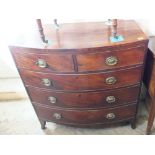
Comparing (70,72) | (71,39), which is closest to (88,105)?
(70,72)

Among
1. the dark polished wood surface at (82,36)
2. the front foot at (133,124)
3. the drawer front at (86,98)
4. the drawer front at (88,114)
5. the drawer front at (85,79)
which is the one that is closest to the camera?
the dark polished wood surface at (82,36)

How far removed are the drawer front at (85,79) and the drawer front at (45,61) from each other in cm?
5

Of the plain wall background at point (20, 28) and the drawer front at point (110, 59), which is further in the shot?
the plain wall background at point (20, 28)

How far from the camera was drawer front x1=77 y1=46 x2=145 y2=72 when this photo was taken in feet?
3.42

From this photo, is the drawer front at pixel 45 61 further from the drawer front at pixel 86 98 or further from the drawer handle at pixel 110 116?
the drawer handle at pixel 110 116

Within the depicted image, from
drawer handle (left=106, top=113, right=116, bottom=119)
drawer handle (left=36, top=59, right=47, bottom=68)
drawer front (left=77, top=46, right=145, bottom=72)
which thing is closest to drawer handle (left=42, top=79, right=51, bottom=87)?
drawer handle (left=36, top=59, right=47, bottom=68)

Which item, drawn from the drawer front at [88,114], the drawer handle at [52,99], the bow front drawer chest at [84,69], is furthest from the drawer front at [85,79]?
the drawer front at [88,114]

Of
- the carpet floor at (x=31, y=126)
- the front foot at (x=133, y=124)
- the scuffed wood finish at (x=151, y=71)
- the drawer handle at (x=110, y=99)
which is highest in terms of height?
the scuffed wood finish at (x=151, y=71)

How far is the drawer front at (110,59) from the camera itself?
3.42 ft

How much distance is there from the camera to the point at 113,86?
1219 mm

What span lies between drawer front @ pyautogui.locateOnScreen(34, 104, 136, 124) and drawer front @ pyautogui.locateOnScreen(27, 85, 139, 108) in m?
0.06

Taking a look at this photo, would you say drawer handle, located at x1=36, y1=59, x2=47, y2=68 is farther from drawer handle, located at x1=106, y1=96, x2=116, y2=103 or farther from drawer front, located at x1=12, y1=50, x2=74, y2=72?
drawer handle, located at x1=106, y1=96, x2=116, y2=103

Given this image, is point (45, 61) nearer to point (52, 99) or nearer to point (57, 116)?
point (52, 99)
